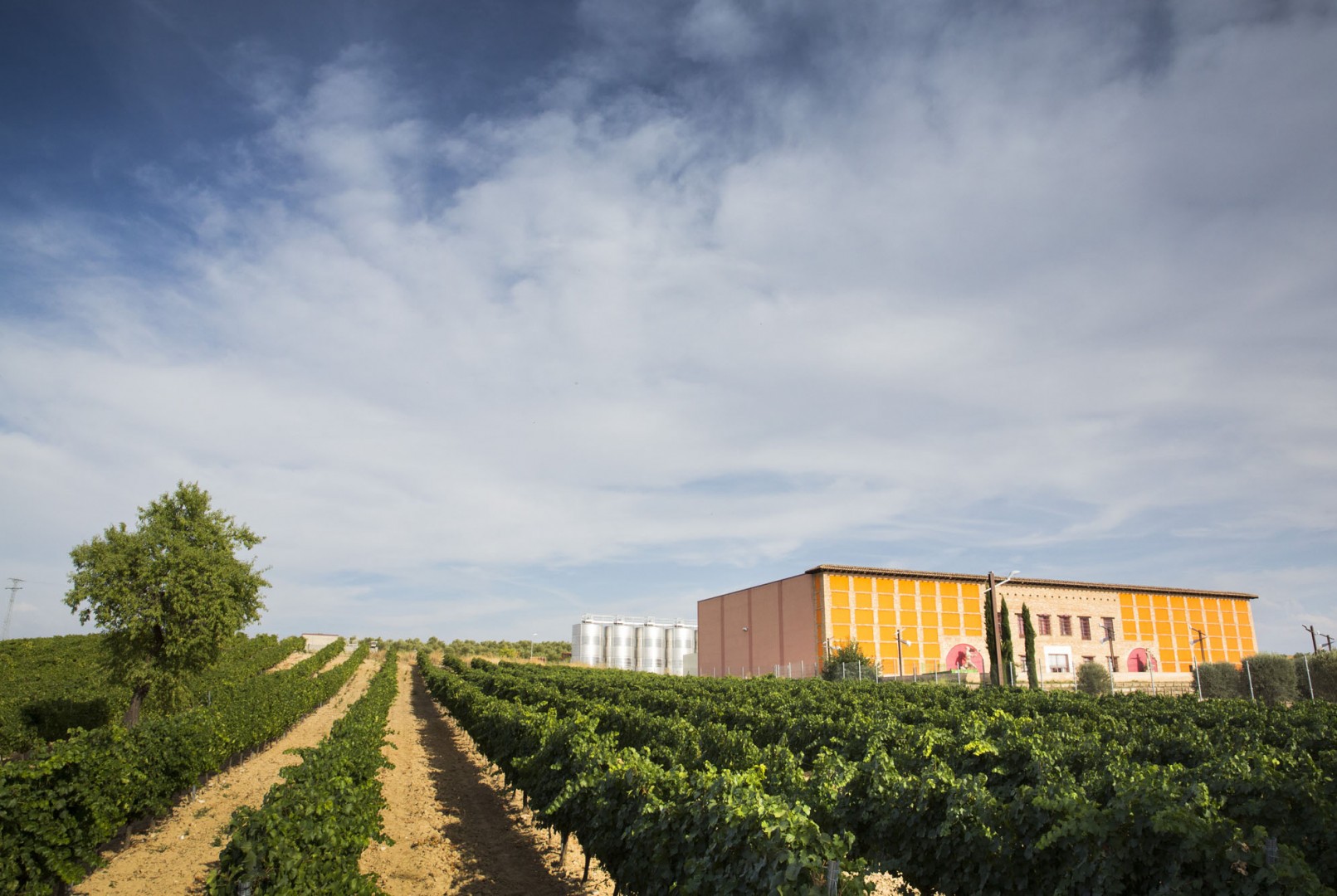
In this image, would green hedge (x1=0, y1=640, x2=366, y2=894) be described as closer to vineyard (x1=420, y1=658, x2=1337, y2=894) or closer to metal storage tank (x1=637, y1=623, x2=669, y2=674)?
vineyard (x1=420, y1=658, x2=1337, y2=894)

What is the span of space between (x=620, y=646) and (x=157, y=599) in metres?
61.9

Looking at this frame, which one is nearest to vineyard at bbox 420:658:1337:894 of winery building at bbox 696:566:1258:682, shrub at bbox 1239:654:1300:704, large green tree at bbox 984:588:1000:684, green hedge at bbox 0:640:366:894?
green hedge at bbox 0:640:366:894

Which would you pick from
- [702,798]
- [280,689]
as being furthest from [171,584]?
[702,798]

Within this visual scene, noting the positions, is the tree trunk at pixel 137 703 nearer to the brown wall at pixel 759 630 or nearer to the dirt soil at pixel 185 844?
the dirt soil at pixel 185 844

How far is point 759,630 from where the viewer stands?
5941 cm

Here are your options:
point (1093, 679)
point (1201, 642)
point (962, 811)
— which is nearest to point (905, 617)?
point (1093, 679)

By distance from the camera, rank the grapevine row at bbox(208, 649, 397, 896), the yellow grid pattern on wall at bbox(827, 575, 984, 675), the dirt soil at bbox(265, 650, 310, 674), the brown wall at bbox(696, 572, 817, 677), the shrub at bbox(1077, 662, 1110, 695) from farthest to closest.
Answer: the dirt soil at bbox(265, 650, 310, 674) < the brown wall at bbox(696, 572, 817, 677) < the yellow grid pattern on wall at bbox(827, 575, 984, 675) < the shrub at bbox(1077, 662, 1110, 695) < the grapevine row at bbox(208, 649, 397, 896)

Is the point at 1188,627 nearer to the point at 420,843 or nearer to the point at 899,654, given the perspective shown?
→ the point at 899,654

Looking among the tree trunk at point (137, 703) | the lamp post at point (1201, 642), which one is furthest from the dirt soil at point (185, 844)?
the lamp post at point (1201, 642)

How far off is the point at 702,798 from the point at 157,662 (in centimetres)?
2464

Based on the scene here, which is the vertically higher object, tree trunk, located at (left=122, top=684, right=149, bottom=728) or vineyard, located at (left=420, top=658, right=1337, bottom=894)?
vineyard, located at (left=420, top=658, right=1337, bottom=894)

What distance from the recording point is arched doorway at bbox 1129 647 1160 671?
58.8 meters

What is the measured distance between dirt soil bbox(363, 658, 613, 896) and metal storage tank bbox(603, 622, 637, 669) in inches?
2445

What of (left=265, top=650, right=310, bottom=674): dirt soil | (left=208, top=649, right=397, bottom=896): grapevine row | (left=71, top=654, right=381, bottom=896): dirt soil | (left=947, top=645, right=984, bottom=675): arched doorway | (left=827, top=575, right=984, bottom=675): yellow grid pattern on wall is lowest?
(left=265, top=650, right=310, bottom=674): dirt soil
